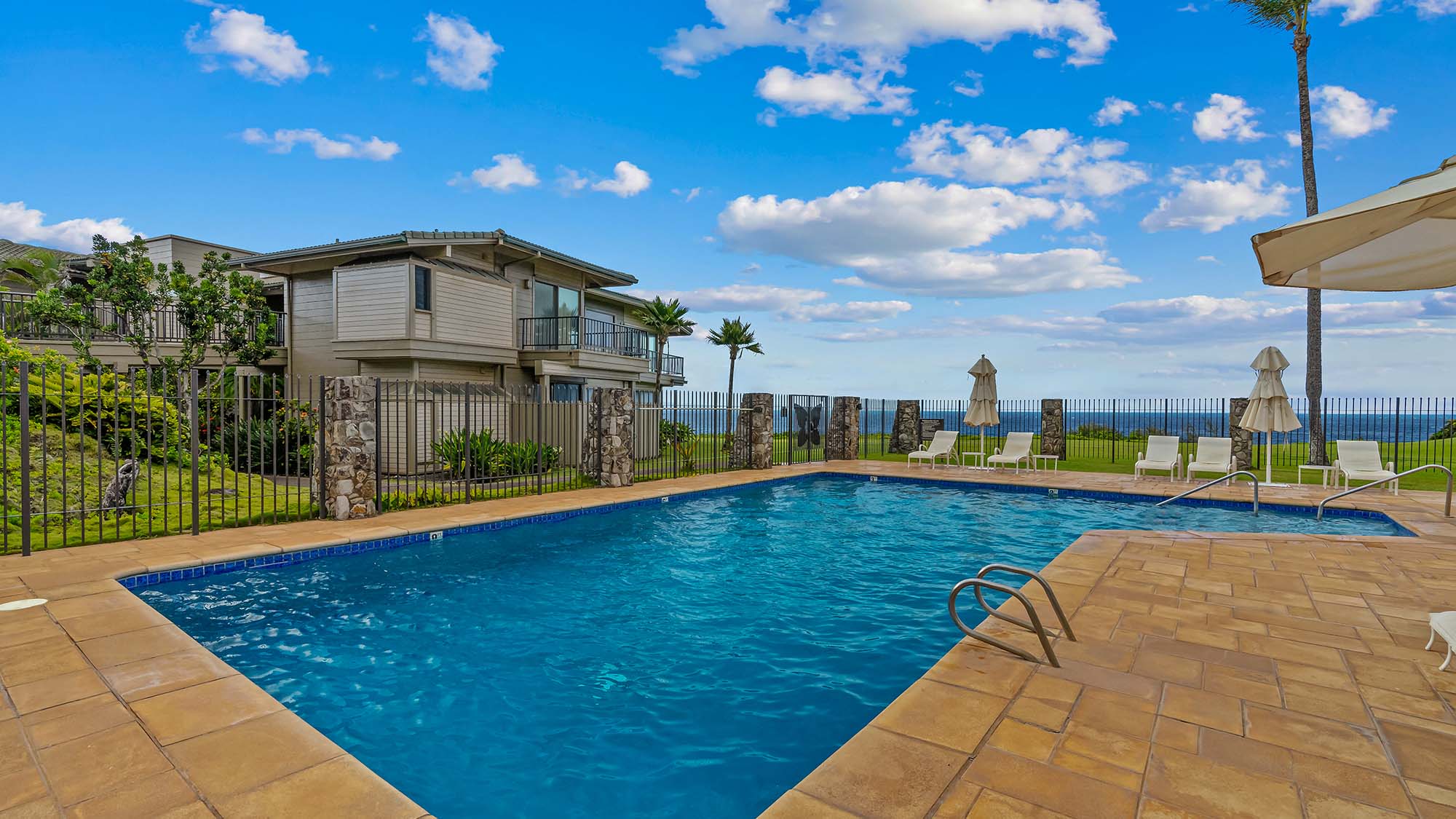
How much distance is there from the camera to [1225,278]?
1321 centimetres

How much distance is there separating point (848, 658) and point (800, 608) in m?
1.11

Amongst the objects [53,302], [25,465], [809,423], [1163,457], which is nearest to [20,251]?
[53,302]

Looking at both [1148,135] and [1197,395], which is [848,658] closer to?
[1148,135]

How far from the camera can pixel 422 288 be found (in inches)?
611

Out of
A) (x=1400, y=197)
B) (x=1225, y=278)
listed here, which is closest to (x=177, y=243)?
(x=1400, y=197)

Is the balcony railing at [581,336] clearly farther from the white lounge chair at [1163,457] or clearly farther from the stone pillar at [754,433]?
the white lounge chair at [1163,457]

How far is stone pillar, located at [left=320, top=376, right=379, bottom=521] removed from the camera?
8594 mm

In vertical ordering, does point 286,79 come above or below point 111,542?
above

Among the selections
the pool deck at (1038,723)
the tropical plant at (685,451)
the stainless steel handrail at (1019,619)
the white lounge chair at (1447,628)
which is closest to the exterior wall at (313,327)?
the tropical plant at (685,451)

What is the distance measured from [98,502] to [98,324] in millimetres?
11456

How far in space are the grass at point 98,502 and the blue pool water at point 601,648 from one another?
2.09 metres

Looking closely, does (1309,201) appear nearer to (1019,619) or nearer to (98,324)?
(1019,619)

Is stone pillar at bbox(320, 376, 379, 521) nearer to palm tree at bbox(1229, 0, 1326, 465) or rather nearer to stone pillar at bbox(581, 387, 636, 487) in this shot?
stone pillar at bbox(581, 387, 636, 487)

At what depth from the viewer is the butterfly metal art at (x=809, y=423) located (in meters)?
17.8
